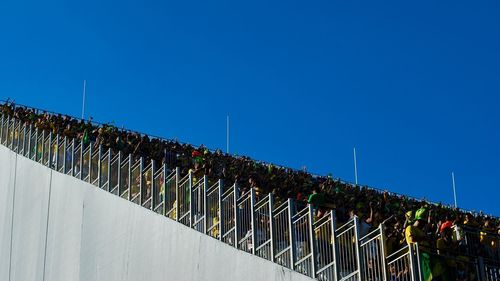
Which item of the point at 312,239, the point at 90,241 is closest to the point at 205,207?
the point at 312,239

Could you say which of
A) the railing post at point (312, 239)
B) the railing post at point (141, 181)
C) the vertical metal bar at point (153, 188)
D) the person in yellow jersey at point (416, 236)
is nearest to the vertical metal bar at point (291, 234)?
the railing post at point (312, 239)

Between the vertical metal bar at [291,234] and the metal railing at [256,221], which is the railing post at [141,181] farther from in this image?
the vertical metal bar at [291,234]

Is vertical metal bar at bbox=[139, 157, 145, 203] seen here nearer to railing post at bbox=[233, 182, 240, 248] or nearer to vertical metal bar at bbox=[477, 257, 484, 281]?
railing post at bbox=[233, 182, 240, 248]

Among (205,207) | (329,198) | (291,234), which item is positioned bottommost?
(291,234)

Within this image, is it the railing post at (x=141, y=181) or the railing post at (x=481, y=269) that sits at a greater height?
the railing post at (x=141, y=181)

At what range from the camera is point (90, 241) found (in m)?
21.1

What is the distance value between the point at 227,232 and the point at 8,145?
1383 centimetres

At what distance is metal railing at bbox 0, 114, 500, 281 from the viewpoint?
1292 centimetres

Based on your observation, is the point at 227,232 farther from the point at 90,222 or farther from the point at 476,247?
the point at 90,222

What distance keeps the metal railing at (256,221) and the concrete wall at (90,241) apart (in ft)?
0.83

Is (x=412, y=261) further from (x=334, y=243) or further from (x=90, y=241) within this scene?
(x=90, y=241)

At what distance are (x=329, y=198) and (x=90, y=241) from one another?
18.5 ft

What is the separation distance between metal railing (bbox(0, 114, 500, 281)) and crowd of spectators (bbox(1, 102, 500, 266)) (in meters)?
0.33

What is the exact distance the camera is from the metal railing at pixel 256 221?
1292 centimetres
